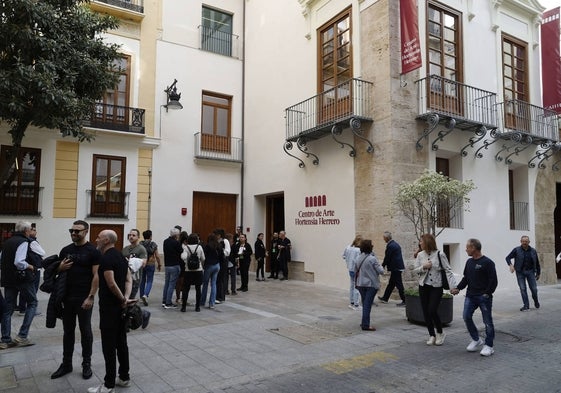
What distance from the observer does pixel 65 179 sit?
14.6 m

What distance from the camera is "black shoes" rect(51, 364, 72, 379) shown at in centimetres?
506

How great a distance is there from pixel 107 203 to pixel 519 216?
13843 mm

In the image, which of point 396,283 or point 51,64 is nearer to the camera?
point 51,64

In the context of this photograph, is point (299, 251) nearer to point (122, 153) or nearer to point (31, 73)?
point (122, 153)

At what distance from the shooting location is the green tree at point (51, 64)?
9516 millimetres

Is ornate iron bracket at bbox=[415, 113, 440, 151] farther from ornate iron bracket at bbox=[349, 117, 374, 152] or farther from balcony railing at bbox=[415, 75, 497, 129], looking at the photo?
ornate iron bracket at bbox=[349, 117, 374, 152]

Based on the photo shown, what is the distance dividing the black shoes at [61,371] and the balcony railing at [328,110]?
8.92m

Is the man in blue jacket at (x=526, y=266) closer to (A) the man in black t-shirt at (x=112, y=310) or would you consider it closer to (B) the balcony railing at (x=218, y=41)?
(A) the man in black t-shirt at (x=112, y=310)

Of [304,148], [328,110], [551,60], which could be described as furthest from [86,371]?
[551,60]

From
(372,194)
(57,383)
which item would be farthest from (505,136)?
(57,383)

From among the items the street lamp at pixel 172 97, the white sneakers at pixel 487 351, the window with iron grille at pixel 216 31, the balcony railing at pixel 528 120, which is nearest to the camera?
the white sneakers at pixel 487 351

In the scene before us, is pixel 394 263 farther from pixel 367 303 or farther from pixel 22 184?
pixel 22 184

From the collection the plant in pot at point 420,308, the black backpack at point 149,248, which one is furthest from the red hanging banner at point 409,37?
the black backpack at point 149,248

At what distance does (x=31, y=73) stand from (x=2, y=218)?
582cm
